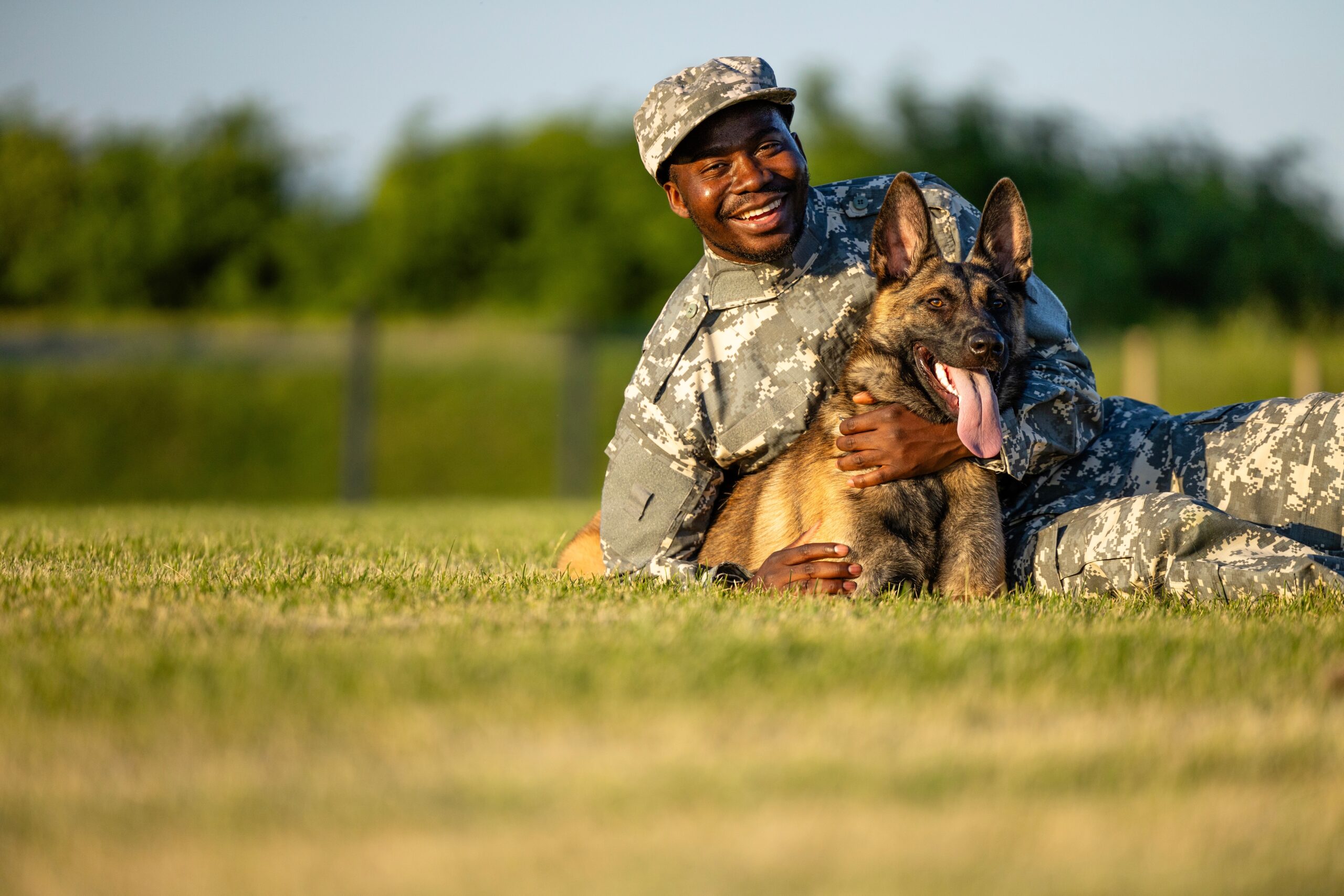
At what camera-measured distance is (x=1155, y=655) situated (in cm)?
294

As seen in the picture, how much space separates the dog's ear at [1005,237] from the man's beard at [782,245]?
2.30ft

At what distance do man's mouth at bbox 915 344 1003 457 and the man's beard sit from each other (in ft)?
2.40

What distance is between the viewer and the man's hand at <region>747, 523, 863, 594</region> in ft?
13.6

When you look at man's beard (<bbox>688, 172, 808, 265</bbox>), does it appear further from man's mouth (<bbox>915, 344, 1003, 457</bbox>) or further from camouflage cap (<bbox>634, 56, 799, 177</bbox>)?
man's mouth (<bbox>915, 344, 1003, 457</bbox>)

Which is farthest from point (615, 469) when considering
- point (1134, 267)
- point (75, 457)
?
point (1134, 267)

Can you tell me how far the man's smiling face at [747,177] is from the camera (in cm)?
461

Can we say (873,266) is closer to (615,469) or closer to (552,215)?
(615,469)

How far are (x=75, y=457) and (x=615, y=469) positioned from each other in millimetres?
13370

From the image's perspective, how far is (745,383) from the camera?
4.74m

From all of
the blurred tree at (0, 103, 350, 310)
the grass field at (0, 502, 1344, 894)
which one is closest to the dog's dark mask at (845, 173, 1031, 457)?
the grass field at (0, 502, 1344, 894)

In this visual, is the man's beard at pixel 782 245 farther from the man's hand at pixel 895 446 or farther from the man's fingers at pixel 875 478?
the man's fingers at pixel 875 478

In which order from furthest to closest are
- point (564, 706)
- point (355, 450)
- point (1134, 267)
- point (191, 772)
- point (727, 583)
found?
point (1134, 267), point (355, 450), point (727, 583), point (564, 706), point (191, 772)

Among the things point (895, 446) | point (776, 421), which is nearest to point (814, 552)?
point (895, 446)

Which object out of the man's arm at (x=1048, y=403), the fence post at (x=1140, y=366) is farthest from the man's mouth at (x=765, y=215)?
the fence post at (x=1140, y=366)
